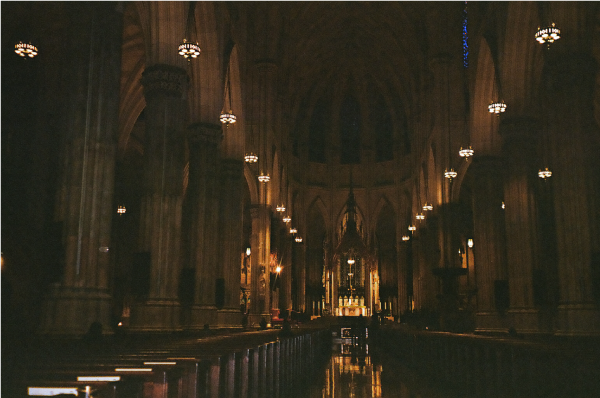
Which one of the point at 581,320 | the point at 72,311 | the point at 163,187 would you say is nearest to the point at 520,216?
the point at 581,320

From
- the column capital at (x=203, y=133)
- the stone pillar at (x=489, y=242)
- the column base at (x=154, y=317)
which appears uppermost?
the column capital at (x=203, y=133)

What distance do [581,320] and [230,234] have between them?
1507cm

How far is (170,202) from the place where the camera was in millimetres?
16750

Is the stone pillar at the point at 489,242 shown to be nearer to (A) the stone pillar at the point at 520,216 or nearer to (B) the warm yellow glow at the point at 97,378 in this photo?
(A) the stone pillar at the point at 520,216

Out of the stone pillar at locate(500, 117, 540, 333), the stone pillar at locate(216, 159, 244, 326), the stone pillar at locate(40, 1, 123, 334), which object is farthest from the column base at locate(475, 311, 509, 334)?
the stone pillar at locate(40, 1, 123, 334)

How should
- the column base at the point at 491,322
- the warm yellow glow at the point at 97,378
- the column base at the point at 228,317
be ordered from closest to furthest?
the warm yellow glow at the point at 97,378 < the column base at the point at 228,317 < the column base at the point at 491,322

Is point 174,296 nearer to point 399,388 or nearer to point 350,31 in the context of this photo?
point 399,388

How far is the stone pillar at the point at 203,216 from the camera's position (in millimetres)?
20594

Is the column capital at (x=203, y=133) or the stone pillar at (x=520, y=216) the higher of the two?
the column capital at (x=203, y=133)

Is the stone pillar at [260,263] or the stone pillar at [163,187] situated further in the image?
the stone pillar at [260,263]

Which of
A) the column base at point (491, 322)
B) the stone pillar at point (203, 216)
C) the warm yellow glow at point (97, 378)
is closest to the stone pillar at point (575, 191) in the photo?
the column base at point (491, 322)

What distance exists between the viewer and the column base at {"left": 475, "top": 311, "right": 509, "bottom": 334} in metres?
23.7

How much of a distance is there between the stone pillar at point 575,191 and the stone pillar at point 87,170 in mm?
12390

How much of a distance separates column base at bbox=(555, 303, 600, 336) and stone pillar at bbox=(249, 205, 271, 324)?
20265 millimetres
